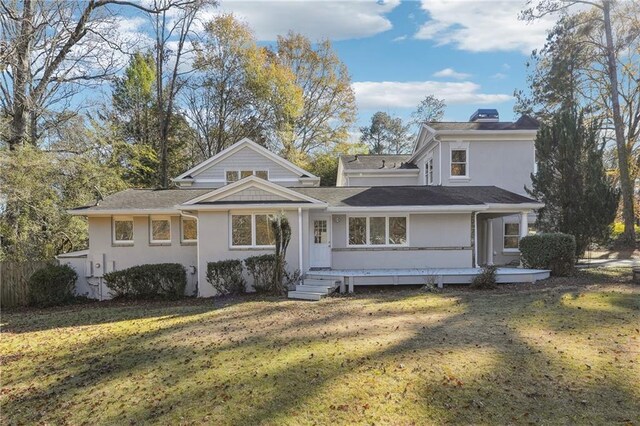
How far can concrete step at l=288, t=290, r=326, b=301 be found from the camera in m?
11.6

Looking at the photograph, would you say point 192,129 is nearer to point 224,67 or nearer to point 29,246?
point 224,67

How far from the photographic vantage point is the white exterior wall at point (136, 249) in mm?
14781

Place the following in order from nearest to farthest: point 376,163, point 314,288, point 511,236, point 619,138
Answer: point 314,288, point 511,236, point 619,138, point 376,163

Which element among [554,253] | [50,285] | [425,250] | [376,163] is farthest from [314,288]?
[376,163]

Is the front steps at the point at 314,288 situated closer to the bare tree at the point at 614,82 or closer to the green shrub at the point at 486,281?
the green shrub at the point at 486,281

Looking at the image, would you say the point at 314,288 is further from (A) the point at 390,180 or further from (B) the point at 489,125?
(B) the point at 489,125

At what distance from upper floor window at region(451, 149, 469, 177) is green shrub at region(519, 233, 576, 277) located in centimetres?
581

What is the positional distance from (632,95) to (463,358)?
3356 centimetres

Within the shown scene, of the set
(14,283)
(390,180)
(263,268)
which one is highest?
(390,180)

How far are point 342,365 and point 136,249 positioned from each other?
11786mm

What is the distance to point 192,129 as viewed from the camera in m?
31.5

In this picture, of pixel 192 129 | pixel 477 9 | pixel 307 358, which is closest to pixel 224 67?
pixel 192 129

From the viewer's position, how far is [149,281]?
13375 millimetres

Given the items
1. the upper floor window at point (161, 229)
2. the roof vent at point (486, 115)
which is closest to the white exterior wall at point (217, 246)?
the upper floor window at point (161, 229)
